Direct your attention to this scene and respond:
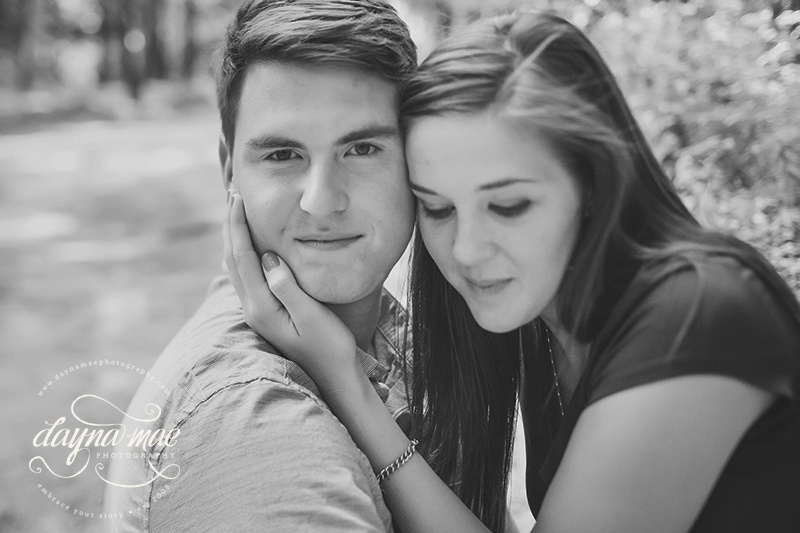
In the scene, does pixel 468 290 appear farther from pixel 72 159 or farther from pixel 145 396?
pixel 72 159

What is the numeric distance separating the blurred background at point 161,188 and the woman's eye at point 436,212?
0.59 meters

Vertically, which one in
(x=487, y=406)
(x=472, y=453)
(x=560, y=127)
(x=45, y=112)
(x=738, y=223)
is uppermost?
(x=560, y=127)

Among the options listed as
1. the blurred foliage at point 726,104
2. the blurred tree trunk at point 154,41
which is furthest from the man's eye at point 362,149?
the blurred tree trunk at point 154,41

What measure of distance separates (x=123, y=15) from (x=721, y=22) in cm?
2844

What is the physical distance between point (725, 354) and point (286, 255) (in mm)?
1352

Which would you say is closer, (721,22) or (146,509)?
(146,509)

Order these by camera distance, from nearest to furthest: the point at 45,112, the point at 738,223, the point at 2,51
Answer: the point at 738,223, the point at 45,112, the point at 2,51

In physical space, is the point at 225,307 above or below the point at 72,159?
above

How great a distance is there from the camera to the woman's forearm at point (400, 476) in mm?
2285

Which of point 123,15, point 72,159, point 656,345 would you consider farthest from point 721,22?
point 123,15

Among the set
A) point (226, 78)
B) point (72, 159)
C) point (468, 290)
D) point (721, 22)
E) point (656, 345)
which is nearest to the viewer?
point (656, 345)

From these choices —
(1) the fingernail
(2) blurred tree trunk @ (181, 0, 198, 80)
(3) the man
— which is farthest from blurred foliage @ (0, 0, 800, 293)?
(2) blurred tree trunk @ (181, 0, 198, 80)

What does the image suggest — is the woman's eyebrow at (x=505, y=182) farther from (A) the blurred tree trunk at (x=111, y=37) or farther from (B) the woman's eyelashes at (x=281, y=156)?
(A) the blurred tree trunk at (x=111, y=37)

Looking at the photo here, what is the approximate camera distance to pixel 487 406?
2.84 metres
